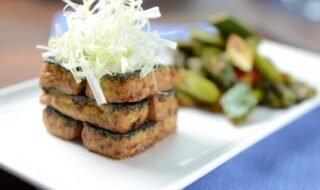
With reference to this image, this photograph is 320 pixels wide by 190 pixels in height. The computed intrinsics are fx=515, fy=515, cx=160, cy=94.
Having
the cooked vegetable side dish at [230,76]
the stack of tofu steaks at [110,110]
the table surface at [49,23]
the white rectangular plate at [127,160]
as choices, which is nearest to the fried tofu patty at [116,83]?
the stack of tofu steaks at [110,110]

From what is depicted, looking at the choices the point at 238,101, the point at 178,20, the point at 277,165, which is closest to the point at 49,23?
the point at 178,20

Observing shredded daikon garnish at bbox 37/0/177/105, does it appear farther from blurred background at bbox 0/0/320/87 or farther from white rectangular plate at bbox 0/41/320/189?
blurred background at bbox 0/0/320/87

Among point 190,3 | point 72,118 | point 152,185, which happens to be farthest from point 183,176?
point 190,3

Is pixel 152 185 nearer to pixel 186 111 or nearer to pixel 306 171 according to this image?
pixel 306 171

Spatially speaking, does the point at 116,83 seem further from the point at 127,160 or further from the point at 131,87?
the point at 127,160

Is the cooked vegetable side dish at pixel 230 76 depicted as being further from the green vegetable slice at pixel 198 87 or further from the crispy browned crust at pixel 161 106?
the crispy browned crust at pixel 161 106

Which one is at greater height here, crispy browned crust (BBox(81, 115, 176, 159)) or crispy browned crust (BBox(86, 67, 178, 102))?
crispy browned crust (BBox(86, 67, 178, 102))

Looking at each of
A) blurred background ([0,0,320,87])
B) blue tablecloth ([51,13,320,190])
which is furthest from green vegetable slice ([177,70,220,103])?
blurred background ([0,0,320,87])
